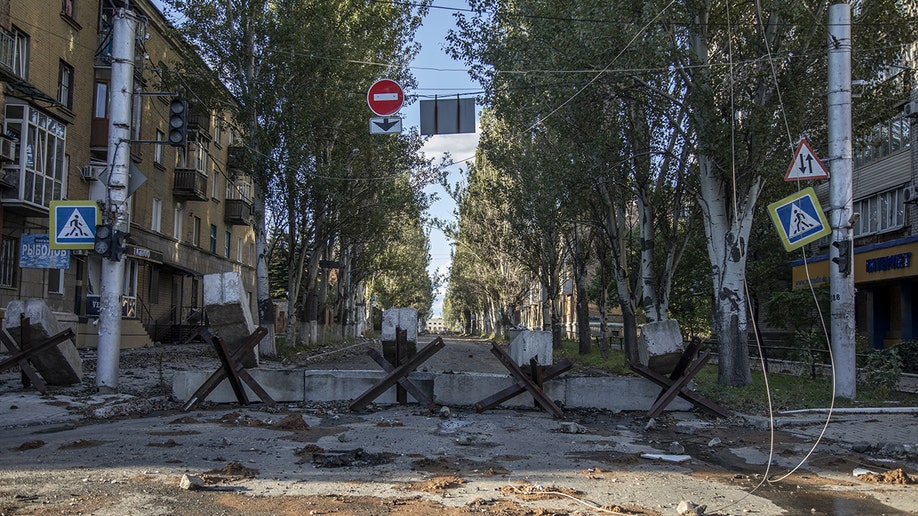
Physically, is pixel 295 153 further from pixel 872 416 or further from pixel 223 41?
pixel 872 416

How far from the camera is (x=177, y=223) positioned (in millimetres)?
36750

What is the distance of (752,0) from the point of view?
655 inches

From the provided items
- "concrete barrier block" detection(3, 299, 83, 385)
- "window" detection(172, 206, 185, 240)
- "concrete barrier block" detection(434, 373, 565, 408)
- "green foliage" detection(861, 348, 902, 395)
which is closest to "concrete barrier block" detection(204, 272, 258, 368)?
"concrete barrier block" detection(3, 299, 83, 385)

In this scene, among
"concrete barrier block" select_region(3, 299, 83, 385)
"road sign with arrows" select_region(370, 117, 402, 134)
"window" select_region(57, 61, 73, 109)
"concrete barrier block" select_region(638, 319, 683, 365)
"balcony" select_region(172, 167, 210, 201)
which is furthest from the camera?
"balcony" select_region(172, 167, 210, 201)

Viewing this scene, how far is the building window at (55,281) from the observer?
25359 mm

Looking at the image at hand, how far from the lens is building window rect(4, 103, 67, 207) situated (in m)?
22.0

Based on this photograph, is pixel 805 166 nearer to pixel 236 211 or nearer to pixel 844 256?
pixel 844 256

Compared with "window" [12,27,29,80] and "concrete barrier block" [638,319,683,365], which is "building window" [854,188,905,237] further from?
"window" [12,27,29,80]

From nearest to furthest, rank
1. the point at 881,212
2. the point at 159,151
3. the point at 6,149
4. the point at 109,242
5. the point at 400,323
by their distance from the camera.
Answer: the point at 400,323 < the point at 109,242 < the point at 6,149 < the point at 881,212 < the point at 159,151

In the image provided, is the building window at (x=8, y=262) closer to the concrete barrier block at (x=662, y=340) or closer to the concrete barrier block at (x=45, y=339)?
the concrete barrier block at (x=45, y=339)

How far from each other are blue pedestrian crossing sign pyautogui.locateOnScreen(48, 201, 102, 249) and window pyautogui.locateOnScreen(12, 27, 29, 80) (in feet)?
38.9

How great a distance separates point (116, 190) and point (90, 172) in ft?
49.7

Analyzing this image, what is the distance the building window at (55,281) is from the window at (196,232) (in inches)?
506

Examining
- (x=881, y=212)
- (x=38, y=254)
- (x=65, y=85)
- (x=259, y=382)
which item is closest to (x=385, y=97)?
(x=259, y=382)
